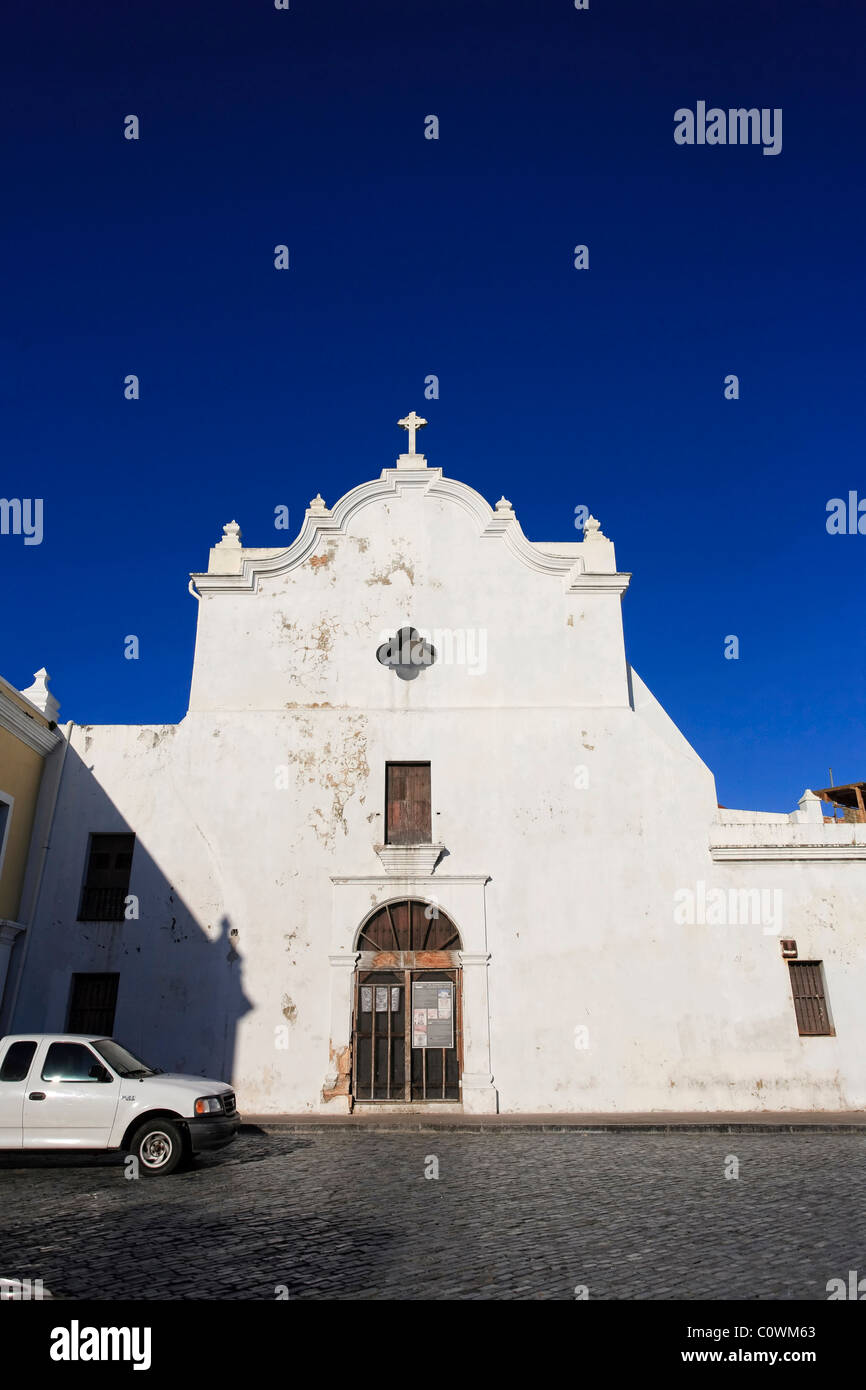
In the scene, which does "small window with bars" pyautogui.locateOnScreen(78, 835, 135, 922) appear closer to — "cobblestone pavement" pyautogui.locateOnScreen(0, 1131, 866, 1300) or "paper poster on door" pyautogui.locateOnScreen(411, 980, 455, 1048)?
"paper poster on door" pyautogui.locateOnScreen(411, 980, 455, 1048)

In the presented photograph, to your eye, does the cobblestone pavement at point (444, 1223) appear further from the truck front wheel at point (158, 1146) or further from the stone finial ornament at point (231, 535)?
the stone finial ornament at point (231, 535)

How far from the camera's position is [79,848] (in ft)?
51.3

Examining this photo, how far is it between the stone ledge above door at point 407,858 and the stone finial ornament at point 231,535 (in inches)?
285

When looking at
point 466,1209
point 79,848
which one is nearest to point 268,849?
point 79,848

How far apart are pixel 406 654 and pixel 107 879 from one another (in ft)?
23.0

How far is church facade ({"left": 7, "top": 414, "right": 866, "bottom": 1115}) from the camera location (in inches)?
567

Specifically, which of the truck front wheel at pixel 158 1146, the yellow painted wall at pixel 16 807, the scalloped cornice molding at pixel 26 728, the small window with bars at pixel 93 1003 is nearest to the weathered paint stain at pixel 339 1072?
the small window with bars at pixel 93 1003

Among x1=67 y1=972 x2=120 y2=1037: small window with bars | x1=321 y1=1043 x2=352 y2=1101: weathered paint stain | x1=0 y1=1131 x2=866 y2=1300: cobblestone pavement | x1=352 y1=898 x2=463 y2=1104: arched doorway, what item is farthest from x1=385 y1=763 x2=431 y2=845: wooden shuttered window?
x1=0 y1=1131 x2=866 y2=1300: cobblestone pavement

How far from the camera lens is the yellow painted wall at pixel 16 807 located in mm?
14734

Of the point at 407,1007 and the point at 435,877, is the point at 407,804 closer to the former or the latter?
the point at 435,877

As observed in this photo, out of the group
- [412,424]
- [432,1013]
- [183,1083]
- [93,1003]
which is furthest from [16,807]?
[412,424]

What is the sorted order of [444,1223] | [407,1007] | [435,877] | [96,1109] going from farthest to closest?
[435,877]
[407,1007]
[96,1109]
[444,1223]

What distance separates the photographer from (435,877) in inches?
603
